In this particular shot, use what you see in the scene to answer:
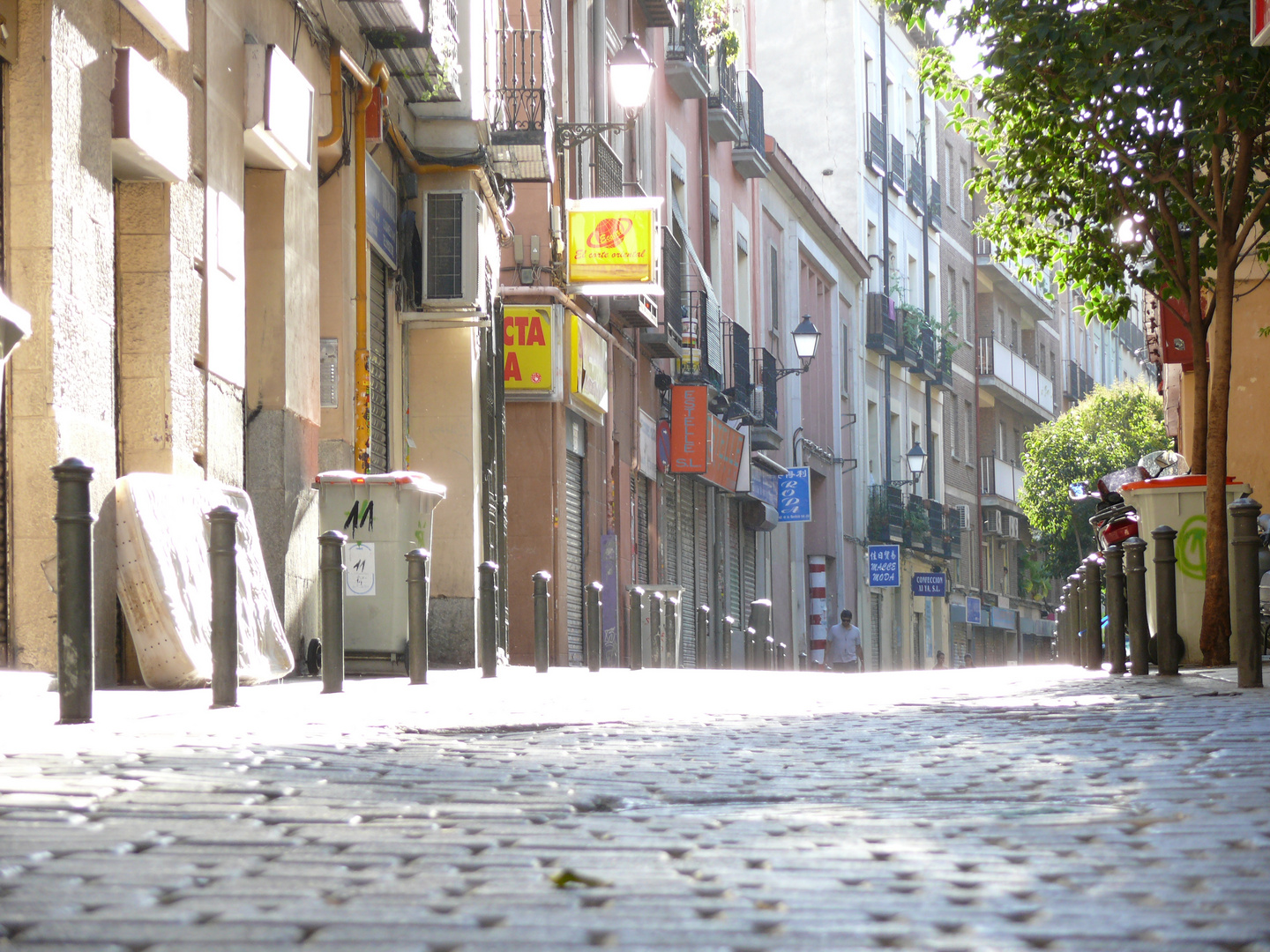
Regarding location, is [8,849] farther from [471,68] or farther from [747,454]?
[747,454]

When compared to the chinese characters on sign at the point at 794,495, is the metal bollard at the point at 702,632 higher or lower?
lower

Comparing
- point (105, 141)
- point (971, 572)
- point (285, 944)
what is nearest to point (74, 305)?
point (105, 141)

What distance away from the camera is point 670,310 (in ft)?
85.6

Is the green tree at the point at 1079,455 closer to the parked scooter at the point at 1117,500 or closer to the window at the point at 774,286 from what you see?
the window at the point at 774,286

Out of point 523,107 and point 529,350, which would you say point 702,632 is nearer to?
point 529,350

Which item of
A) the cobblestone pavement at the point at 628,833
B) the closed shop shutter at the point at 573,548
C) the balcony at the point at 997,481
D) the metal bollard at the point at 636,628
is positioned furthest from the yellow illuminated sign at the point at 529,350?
the balcony at the point at 997,481

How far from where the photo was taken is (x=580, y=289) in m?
20.6

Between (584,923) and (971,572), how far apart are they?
48.6 m

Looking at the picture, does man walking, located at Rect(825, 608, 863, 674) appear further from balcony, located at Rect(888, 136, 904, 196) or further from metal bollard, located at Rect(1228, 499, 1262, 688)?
metal bollard, located at Rect(1228, 499, 1262, 688)

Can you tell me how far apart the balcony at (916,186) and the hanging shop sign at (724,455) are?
54.9ft

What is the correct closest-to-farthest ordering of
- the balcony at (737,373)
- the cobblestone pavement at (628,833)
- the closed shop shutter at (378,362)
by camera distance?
the cobblestone pavement at (628,833) → the closed shop shutter at (378,362) → the balcony at (737,373)

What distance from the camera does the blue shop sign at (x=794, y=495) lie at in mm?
34062

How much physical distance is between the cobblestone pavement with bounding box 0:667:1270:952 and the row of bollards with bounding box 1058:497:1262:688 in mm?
926

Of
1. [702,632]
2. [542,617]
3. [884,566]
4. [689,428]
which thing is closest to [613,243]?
[702,632]
